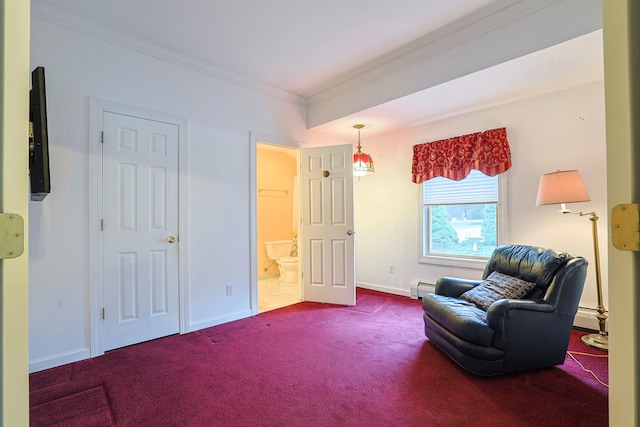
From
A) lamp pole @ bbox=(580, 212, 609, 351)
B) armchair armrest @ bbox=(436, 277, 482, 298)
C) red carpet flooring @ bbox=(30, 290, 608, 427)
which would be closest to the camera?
red carpet flooring @ bbox=(30, 290, 608, 427)

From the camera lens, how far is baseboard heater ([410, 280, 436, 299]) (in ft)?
13.4

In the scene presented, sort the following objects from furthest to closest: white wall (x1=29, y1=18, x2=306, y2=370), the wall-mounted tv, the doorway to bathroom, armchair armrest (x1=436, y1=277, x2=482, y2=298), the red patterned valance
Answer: the doorway to bathroom < the red patterned valance < armchair armrest (x1=436, y1=277, x2=482, y2=298) < white wall (x1=29, y1=18, x2=306, y2=370) < the wall-mounted tv

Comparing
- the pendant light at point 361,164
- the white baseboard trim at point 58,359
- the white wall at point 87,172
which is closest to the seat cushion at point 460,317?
the pendant light at point 361,164

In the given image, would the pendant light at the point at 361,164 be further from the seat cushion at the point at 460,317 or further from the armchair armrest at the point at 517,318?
the armchair armrest at the point at 517,318

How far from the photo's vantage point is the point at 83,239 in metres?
2.52

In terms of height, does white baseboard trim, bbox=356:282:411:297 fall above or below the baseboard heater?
below

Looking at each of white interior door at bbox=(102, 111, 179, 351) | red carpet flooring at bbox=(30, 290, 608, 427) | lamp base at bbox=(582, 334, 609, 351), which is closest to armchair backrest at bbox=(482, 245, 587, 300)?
red carpet flooring at bbox=(30, 290, 608, 427)

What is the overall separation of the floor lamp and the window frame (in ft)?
2.49

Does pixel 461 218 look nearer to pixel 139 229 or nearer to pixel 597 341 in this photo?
pixel 597 341

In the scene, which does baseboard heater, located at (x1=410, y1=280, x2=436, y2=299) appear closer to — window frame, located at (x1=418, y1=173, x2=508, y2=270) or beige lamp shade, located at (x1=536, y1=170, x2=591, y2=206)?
window frame, located at (x1=418, y1=173, x2=508, y2=270)

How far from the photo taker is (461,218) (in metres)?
3.95

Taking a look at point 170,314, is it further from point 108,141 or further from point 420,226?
point 420,226

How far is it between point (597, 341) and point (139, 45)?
4877 mm

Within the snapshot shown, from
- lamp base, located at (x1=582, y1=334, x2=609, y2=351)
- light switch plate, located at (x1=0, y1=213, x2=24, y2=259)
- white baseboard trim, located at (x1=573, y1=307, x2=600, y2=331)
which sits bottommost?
lamp base, located at (x1=582, y1=334, x2=609, y2=351)
